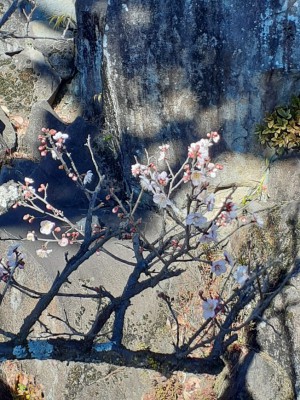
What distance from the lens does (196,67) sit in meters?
5.25

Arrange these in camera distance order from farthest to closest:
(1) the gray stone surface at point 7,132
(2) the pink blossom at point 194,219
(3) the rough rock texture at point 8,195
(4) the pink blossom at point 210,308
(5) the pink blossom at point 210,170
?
1. (1) the gray stone surface at point 7,132
2. (3) the rough rock texture at point 8,195
3. (5) the pink blossom at point 210,170
4. (4) the pink blossom at point 210,308
5. (2) the pink blossom at point 194,219

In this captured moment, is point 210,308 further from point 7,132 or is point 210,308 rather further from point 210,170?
point 7,132

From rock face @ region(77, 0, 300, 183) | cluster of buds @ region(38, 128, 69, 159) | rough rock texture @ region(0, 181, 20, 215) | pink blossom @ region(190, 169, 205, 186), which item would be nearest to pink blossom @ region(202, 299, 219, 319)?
pink blossom @ region(190, 169, 205, 186)

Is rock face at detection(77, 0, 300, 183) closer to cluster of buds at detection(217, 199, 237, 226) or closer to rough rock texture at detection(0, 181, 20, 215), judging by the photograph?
rough rock texture at detection(0, 181, 20, 215)

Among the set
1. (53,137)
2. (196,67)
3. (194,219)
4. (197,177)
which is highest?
(196,67)

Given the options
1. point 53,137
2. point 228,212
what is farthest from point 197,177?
point 53,137

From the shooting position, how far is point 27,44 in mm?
8352

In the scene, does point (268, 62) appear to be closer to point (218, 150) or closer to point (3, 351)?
point (218, 150)

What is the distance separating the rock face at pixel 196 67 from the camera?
497cm

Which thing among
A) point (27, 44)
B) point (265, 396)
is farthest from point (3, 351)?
point (27, 44)

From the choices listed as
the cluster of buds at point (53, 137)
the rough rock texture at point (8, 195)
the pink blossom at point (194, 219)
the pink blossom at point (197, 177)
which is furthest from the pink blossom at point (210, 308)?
the rough rock texture at point (8, 195)

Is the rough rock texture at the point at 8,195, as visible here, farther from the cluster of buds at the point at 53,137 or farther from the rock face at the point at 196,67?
the cluster of buds at the point at 53,137

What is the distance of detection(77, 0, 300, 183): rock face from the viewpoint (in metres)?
4.97

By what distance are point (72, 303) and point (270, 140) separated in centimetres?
227
